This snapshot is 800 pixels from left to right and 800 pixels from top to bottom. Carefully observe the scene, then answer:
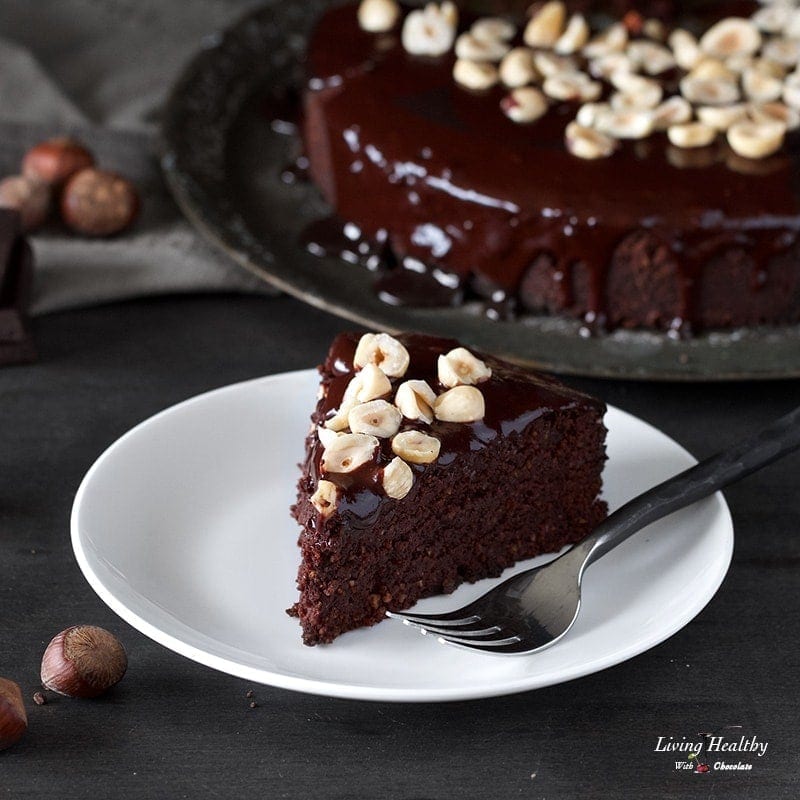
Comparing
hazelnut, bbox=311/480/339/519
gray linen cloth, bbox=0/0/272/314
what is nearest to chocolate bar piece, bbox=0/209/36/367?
gray linen cloth, bbox=0/0/272/314

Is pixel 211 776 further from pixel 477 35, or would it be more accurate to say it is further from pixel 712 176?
pixel 477 35

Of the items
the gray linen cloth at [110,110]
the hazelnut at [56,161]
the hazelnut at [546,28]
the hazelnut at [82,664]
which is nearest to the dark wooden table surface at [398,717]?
the hazelnut at [82,664]

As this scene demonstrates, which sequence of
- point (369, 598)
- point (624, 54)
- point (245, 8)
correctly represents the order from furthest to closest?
point (245, 8) → point (624, 54) → point (369, 598)

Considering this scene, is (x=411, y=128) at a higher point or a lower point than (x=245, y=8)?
higher

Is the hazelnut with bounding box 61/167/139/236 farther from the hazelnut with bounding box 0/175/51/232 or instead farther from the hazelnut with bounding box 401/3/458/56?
the hazelnut with bounding box 401/3/458/56

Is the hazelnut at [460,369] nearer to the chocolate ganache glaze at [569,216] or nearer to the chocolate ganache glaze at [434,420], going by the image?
the chocolate ganache glaze at [434,420]

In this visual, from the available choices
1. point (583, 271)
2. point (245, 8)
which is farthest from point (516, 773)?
point (245, 8)
